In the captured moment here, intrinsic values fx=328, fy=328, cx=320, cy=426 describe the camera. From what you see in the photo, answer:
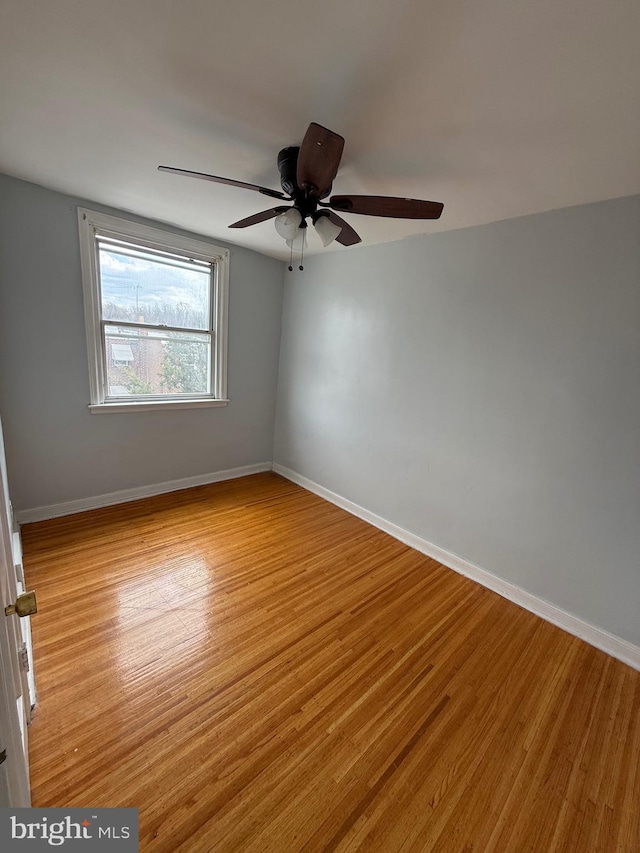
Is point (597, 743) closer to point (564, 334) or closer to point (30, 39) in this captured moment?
point (564, 334)

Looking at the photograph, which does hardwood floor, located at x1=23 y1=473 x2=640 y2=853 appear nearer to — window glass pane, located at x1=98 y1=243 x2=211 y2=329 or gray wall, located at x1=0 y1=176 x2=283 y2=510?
gray wall, located at x1=0 y1=176 x2=283 y2=510

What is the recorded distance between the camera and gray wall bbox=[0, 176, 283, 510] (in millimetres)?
2225

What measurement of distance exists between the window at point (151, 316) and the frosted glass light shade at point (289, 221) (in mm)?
1702

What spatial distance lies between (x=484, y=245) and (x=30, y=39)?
7.46 feet

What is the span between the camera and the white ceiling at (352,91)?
3.01ft

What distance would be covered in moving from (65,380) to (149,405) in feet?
2.04

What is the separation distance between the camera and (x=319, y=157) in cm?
121

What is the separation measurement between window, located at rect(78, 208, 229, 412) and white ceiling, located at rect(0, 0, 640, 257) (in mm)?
722

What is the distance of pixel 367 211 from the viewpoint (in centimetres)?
155

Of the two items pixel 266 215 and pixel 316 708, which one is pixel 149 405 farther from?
pixel 316 708

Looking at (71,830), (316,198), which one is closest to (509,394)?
(316,198)

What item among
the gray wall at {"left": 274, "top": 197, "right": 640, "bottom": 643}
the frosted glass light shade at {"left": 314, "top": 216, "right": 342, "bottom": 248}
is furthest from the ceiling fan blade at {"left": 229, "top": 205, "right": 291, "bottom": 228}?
the gray wall at {"left": 274, "top": 197, "right": 640, "bottom": 643}

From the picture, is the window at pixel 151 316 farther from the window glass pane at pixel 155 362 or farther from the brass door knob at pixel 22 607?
the brass door knob at pixel 22 607

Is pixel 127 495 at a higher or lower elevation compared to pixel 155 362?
lower
